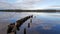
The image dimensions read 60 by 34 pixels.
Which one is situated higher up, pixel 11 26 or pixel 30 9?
pixel 11 26

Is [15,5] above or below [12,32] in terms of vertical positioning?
below

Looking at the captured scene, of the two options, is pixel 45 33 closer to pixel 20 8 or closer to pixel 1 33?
pixel 1 33

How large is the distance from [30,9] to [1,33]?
19680 mm

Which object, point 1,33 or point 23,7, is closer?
point 1,33

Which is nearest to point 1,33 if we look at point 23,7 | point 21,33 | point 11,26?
point 21,33

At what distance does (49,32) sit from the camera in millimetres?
9961

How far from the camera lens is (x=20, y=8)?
87.6 feet

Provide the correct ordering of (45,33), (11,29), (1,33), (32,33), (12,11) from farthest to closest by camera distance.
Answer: (12,11) < (45,33) < (32,33) < (1,33) < (11,29)

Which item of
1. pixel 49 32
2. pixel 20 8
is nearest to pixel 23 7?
pixel 20 8

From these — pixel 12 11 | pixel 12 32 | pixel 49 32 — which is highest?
pixel 12 32

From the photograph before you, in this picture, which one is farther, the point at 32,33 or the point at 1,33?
the point at 32,33

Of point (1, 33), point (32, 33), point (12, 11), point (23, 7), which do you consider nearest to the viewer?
point (1, 33)

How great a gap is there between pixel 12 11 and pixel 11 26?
2449cm

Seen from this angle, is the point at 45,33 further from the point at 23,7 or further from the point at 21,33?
the point at 23,7
